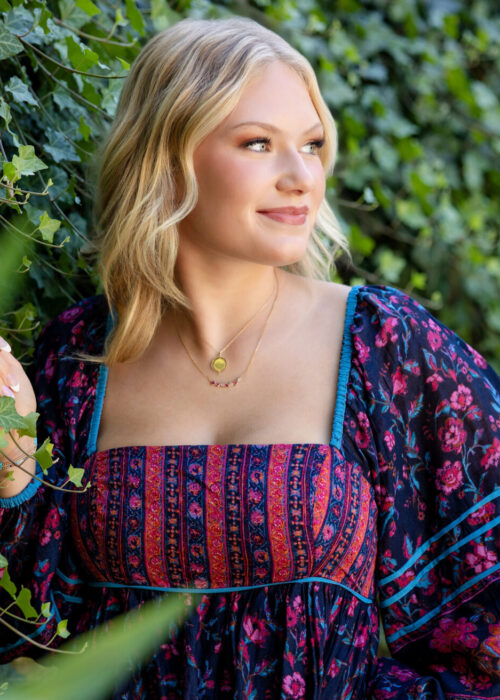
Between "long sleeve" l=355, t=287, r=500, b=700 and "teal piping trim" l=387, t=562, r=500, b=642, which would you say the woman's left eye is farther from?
"teal piping trim" l=387, t=562, r=500, b=642

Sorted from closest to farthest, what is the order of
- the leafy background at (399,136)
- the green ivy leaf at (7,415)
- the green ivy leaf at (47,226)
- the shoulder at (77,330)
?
1. the green ivy leaf at (7,415)
2. the green ivy leaf at (47,226)
3. the shoulder at (77,330)
4. the leafy background at (399,136)

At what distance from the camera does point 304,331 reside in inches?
63.4

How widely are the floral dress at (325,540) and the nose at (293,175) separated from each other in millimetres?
267

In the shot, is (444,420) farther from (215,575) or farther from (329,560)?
(215,575)

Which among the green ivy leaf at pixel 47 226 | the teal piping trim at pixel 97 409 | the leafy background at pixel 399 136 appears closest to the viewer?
the green ivy leaf at pixel 47 226

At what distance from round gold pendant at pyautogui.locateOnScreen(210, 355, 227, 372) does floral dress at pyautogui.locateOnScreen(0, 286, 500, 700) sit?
0.19 m

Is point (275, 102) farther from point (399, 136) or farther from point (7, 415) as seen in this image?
point (399, 136)

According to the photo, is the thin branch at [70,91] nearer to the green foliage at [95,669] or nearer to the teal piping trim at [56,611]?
the teal piping trim at [56,611]

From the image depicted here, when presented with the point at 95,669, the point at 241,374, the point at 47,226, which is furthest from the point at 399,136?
the point at 95,669

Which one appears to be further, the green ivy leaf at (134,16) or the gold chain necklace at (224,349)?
the green ivy leaf at (134,16)

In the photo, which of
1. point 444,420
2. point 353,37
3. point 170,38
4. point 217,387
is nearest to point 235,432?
point 217,387

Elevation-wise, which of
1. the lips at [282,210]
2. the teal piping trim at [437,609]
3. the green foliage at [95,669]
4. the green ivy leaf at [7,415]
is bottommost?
the teal piping trim at [437,609]

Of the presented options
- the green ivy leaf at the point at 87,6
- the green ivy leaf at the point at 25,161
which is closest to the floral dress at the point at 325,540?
the green ivy leaf at the point at 25,161

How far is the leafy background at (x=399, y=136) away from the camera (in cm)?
182
